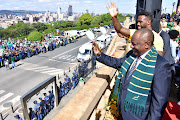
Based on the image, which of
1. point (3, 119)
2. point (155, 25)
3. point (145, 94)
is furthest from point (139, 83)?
point (3, 119)

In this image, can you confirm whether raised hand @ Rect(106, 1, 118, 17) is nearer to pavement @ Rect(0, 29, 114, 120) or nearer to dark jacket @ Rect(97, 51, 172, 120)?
dark jacket @ Rect(97, 51, 172, 120)

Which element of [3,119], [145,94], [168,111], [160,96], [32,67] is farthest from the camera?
[32,67]

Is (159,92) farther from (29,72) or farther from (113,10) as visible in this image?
(29,72)

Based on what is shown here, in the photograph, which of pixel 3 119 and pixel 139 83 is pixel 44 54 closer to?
pixel 3 119

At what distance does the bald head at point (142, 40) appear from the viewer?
1.80 metres

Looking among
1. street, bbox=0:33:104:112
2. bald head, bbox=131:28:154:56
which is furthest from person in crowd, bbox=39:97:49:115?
bald head, bbox=131:28:154:56

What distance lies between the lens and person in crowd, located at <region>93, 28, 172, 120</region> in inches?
66.0

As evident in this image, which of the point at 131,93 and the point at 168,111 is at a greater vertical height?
the point at 131,93

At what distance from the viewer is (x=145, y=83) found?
69.4 inches

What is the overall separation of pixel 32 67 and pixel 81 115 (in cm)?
1706

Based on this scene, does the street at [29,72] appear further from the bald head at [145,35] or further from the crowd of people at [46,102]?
the bald head at [145,35]

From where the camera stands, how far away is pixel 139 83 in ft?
5.87

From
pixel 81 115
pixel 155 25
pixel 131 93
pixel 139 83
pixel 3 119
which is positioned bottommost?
pixel 3 119

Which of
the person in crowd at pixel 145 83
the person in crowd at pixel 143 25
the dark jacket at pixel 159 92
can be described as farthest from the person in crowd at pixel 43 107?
the dark jacket at pixel 159 92
